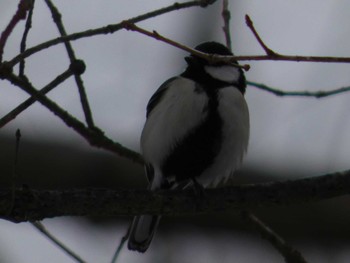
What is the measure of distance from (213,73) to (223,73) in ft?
0.14

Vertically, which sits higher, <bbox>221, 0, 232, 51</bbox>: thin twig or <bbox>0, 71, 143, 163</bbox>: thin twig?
<bbox>221, 0, 232, 51</bbox>: thin twig

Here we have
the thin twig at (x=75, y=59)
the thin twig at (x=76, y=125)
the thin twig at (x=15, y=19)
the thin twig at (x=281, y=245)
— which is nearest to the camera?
the thin twig at (x=15, y=19)

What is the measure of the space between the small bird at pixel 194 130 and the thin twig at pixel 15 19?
3.29ft

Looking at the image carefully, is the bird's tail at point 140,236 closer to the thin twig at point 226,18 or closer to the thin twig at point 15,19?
the thin twig at point 226,18

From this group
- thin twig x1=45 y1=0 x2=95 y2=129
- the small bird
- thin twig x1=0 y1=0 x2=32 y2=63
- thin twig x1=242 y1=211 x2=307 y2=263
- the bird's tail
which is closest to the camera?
thin twig x1=0 y1=0 x2=32 y2=63

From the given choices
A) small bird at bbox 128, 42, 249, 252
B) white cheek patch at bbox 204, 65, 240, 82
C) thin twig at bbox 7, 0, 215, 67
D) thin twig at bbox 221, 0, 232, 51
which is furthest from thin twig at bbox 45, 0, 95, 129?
white cheek patch at bbox 204, 65, 240, 82

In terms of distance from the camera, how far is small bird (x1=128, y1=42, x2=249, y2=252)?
250 cm

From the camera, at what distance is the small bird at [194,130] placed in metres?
2.50

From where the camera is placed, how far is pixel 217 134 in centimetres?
253

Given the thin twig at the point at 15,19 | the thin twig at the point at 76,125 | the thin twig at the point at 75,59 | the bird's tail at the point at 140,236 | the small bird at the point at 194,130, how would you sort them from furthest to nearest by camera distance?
1. the bird's tail at the point at 140,236
2. the small bird at the point at 194,130
3. the thin twig at the point at 75,59
4. the thin twig at the point at 76,125
5. the thin twig at the point at 15,19

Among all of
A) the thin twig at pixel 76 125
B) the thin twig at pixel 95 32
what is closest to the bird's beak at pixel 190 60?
the thin twig at pixel 76 125

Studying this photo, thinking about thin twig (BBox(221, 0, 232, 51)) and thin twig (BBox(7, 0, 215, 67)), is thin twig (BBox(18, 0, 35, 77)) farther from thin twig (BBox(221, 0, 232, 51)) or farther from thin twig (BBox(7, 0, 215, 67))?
thin twig (BBox(221, 0, 232, 51))

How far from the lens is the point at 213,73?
102 inches

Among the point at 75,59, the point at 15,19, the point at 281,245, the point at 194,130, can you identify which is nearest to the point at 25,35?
the point at 75,59
